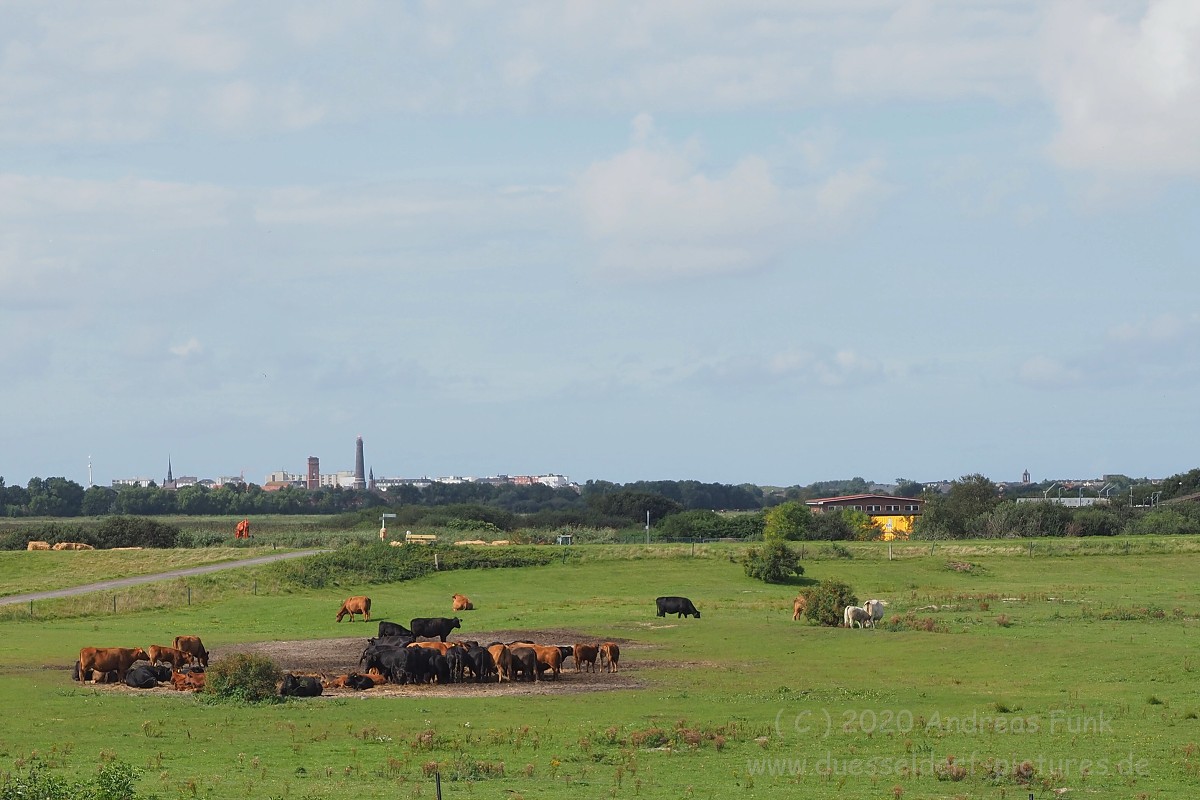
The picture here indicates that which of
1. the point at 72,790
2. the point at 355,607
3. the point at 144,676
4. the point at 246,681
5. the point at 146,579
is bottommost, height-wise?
the point at 144,676

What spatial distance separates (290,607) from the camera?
173ft

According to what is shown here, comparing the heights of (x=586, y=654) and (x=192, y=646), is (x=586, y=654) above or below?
below

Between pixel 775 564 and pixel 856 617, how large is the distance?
22.1 meters

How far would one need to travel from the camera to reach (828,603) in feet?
143

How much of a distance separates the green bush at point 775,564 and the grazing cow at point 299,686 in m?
37.6

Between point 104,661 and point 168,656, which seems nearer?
point 104,661

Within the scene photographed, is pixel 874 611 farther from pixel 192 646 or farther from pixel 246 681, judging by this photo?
pixel 246 681

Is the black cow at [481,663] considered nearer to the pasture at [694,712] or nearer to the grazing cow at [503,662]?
the grazing cow at [503,662]

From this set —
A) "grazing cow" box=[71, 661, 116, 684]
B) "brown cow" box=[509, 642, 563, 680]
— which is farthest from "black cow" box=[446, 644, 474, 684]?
"grazing cow" box=[71, 661, 116, 684]

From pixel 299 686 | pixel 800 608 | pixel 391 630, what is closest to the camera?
pixel 299 686

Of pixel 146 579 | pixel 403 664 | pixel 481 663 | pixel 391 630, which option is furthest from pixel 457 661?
pixel 146 579

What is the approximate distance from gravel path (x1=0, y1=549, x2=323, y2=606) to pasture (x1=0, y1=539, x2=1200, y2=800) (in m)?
4.01

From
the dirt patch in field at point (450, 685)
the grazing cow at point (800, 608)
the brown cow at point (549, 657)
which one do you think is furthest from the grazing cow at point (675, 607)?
the brown cow at point (549, 657)

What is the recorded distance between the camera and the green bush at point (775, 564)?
213 feet
